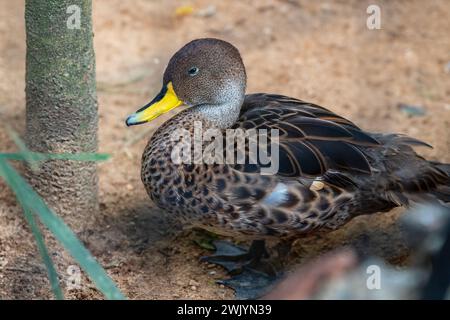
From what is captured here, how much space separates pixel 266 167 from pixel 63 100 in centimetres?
98

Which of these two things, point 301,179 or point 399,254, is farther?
point 399,254

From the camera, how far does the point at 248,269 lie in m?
3.71

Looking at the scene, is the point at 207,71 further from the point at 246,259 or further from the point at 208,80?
the point at 246,259

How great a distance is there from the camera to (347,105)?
4.86m

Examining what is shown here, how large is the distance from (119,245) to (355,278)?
1.75 m

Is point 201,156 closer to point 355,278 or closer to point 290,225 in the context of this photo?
point 290,225

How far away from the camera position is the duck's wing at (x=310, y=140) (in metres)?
3.33

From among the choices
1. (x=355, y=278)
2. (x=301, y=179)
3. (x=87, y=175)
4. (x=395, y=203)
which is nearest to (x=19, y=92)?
(x=87, y=175)

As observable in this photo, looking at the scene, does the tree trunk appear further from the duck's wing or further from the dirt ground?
the duck's wing

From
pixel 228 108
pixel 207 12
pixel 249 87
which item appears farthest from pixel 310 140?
pixel 207 12

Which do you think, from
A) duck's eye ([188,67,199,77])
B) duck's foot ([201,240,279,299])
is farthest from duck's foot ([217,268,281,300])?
duck's eye ([188,67,199,77])
